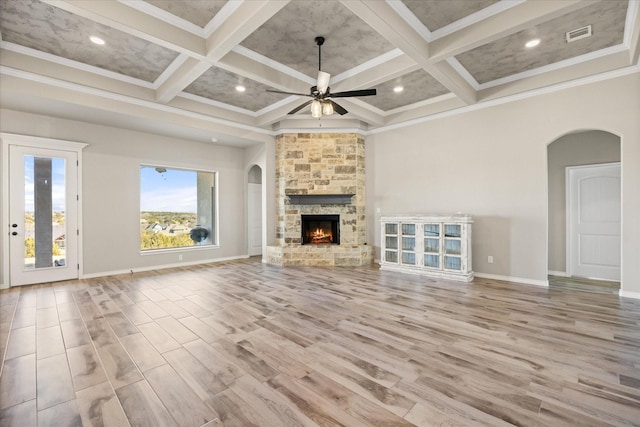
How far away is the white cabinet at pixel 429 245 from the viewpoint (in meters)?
4.96

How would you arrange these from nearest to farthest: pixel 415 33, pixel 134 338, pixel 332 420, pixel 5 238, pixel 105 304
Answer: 1. pixel 332 420
2. pixel 134 338
3. pixel 415 33
4. pixel 105 304
5. pixel 5 238

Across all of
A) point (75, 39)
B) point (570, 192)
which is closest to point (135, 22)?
point (75, 39)

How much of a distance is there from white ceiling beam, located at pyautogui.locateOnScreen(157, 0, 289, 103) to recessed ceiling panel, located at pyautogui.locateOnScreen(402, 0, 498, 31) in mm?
1443

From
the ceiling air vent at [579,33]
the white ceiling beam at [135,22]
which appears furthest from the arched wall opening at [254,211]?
the ceiling air vent at [579,33]

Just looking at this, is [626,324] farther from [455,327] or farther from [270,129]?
[270,129]

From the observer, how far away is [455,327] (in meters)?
2.99

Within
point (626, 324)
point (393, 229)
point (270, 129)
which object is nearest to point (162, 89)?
point (270, 129)

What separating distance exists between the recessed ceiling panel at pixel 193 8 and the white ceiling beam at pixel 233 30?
0.15m

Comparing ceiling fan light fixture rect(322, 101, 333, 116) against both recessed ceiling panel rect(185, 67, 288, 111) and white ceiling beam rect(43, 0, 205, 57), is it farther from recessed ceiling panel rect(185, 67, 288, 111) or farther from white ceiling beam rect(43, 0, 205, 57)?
white ceiling beam rect(43, 0, 205, 57)

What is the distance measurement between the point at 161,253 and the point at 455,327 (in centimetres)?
593

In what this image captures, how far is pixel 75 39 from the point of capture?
142 inches

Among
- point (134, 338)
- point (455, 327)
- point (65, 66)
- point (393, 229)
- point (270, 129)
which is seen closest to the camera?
point (134, 338)

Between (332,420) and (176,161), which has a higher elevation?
(176,161)

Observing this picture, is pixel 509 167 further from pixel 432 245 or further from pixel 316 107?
pixel 316 107
